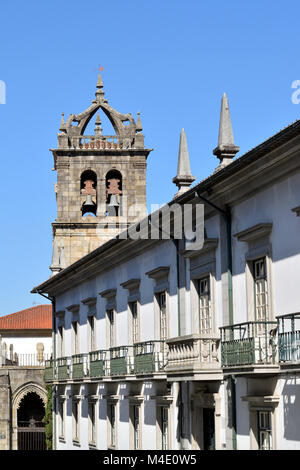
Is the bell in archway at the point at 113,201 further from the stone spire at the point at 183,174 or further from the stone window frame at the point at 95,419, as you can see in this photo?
the stone spire at the point at 183,174

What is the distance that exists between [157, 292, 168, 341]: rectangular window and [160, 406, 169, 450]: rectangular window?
166cm

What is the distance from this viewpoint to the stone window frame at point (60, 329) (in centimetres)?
3526

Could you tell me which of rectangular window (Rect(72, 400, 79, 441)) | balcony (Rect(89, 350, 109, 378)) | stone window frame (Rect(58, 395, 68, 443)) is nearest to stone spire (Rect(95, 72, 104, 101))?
stone window frame (Rect(58, 395, 68, 443))

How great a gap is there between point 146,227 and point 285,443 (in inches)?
335

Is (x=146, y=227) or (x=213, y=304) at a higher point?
(x=146, y=227)

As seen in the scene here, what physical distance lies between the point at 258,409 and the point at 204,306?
3.64 meters

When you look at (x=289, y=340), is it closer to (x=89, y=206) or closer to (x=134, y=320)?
(x=134, y=320)

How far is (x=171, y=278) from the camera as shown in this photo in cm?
2189

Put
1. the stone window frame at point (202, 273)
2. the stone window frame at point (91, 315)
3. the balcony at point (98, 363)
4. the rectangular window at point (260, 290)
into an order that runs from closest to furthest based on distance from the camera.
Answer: the rectangular window at point (260, 290) → the stone window frame at point (202, 273) → the balcony at point (98, 363) → the stone window frame at point (91, 315)

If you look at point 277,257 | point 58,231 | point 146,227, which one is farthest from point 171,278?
point 58,231

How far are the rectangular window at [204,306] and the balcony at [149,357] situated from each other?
6.71 ft

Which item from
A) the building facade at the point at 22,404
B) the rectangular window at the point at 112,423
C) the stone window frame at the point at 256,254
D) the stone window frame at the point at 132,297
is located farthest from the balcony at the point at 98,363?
the building facade at the point at 22,404

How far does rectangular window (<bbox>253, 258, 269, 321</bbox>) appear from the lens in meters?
16.5

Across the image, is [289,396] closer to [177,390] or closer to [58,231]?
[177,390]
